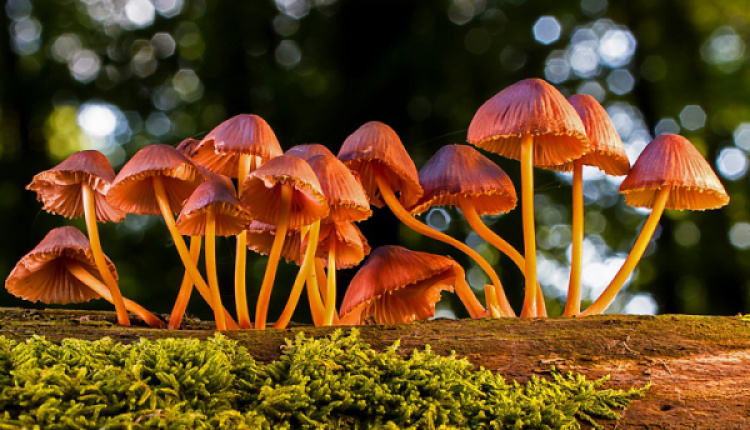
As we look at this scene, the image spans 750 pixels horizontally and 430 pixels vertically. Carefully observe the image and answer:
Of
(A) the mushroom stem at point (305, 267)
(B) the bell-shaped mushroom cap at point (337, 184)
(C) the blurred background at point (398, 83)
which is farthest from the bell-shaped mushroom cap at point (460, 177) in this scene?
(C) the blurred background at point (398, 83)

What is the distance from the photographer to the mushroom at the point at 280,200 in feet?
5.29

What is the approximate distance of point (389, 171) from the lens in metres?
2.20

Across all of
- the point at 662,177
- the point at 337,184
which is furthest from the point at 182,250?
the point at 662,177

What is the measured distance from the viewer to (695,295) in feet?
16.3

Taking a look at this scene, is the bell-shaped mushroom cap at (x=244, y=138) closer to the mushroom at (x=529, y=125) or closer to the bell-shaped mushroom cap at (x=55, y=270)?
the bell-shaped mushroom cap at (x=55, y=270)

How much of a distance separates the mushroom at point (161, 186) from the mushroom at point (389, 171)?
1.80 ft

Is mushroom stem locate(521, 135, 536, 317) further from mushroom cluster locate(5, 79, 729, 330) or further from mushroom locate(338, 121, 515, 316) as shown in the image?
mushroom locate(338, 121, 515, 316)

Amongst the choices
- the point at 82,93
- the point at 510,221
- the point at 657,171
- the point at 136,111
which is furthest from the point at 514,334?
the point at 82,93

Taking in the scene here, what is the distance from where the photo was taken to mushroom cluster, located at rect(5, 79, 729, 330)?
6.09 feet

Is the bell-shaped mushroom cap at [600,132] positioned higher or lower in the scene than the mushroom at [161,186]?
higher

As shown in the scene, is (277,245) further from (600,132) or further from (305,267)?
(600,132)

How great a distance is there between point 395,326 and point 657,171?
1067 mm

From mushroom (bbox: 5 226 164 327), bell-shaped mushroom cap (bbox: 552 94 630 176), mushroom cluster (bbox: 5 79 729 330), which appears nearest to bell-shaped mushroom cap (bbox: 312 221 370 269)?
mushroom cluster (bbox: 5 79 729 330)

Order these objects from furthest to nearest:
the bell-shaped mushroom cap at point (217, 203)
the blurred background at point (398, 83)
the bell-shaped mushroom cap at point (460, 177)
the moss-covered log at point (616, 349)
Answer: the blurred background at point (398, 83) → the bell-shaped mushroom cap at point (460, 177) → the bell-shaped mushroom cap at point (217, 203) → the moss-covered log at point (616, 349)
